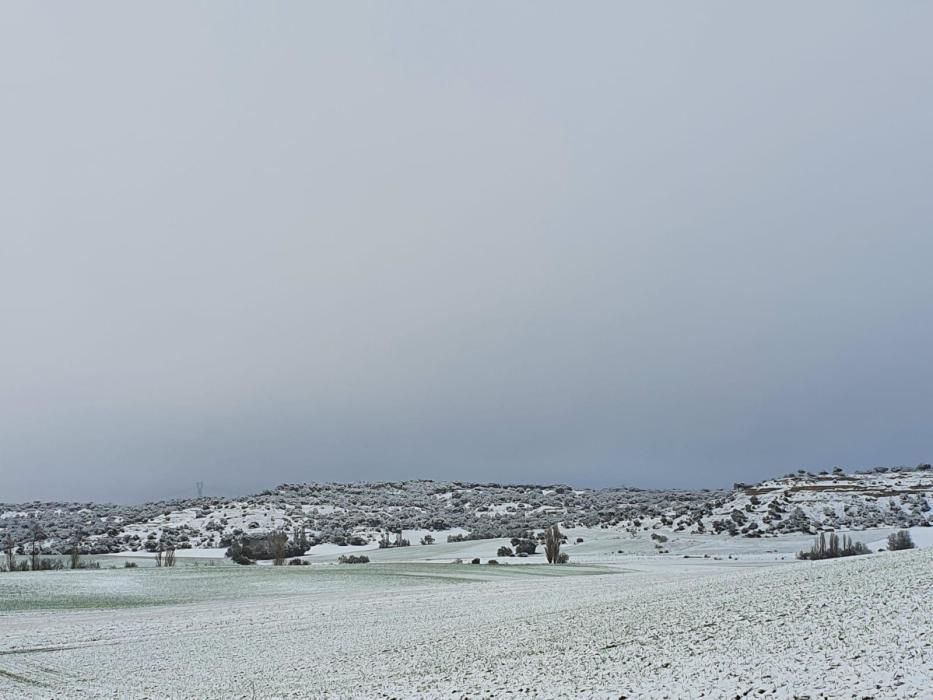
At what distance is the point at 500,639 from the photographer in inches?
696

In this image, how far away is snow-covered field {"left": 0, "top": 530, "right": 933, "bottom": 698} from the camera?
12.0 meters

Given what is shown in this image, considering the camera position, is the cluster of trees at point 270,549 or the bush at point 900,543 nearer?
the bush at point 900,543

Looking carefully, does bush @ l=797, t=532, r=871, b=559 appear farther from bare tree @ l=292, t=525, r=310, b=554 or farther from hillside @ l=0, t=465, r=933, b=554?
bare tree @ l=292, t=525, r=310, b=554

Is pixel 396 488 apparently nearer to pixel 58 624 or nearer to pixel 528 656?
pixel 58 624

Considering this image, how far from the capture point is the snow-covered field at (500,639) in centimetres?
1195

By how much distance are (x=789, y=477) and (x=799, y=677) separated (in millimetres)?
80413

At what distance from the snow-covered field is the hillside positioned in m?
33.2

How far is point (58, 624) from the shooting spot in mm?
24688

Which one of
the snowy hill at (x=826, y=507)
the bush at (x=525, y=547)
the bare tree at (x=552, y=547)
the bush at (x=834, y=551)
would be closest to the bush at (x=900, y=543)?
the bush at (x=834, y=551)

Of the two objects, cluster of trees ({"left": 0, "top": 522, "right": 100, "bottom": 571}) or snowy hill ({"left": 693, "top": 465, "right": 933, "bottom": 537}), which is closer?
cluster of trees ({"left": 0, "top": 522, "right": 100, "bottom": 571})

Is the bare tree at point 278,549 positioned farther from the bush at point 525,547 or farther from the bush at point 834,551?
the bush at point 834,551

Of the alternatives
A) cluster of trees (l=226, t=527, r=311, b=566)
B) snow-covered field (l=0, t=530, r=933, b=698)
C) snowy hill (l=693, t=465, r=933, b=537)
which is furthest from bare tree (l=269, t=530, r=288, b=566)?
snowy hill (l=693, t=465, r=933, b=537)

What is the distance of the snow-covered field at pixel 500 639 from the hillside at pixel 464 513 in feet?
109

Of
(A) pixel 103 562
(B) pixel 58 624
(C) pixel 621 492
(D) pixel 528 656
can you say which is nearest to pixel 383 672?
(D) pixel 528 656
